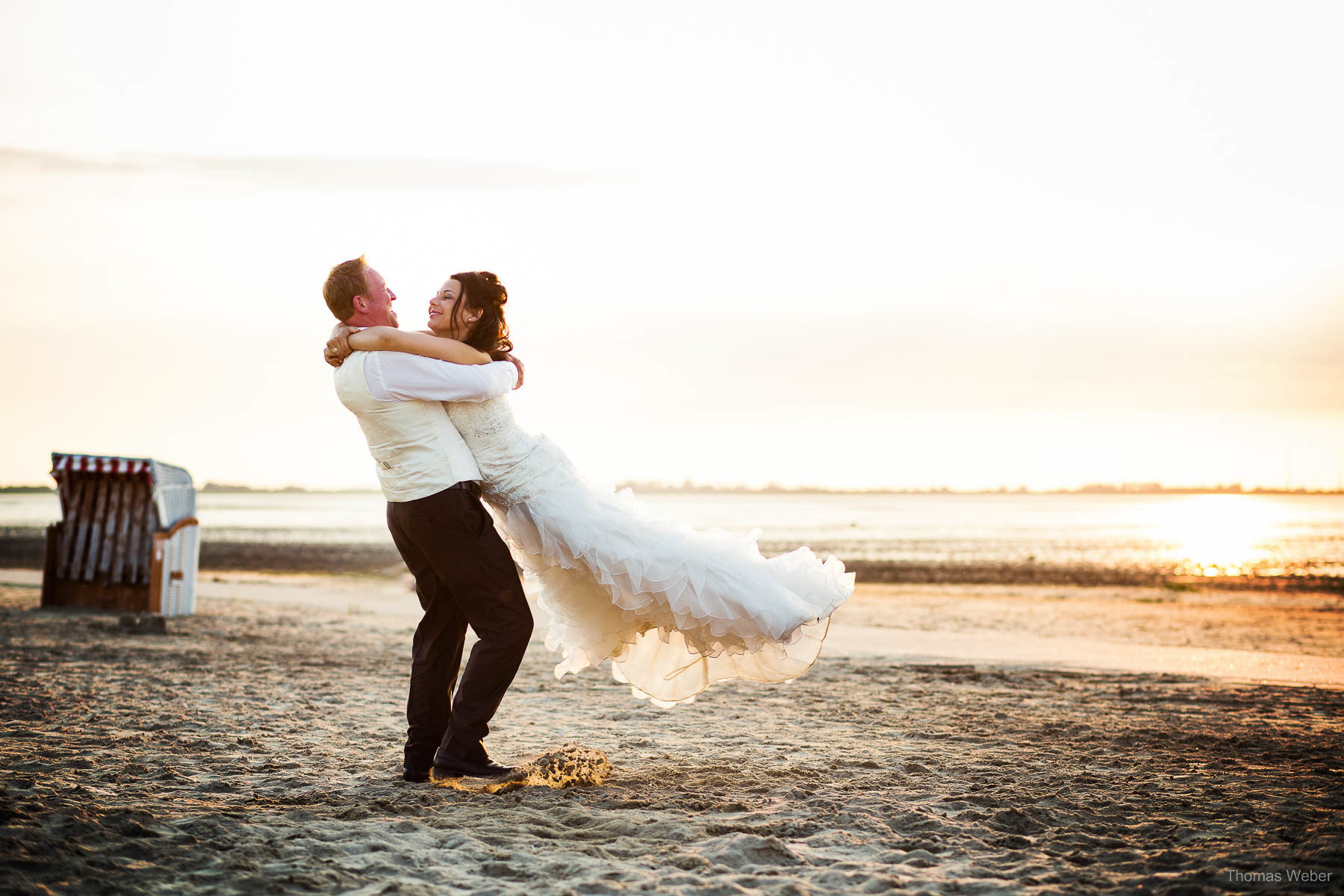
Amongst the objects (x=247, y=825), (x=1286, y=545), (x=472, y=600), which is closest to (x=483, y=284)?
(x=472, y=600)

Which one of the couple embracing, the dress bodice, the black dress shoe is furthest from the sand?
the dress bodice

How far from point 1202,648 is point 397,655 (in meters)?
8.82

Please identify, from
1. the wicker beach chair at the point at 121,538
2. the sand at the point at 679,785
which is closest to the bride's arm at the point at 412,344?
the sand at the point at 679,785

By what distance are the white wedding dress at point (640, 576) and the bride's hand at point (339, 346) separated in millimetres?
480

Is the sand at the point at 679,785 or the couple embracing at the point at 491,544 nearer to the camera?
the sand at the point at 679,785

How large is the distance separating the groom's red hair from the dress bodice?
592 millimetres

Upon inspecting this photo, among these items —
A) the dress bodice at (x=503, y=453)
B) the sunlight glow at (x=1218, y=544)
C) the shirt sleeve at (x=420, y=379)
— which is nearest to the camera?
the shirt sleeve at (x=420, y=379)

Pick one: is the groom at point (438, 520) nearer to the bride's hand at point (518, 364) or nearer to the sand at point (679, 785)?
the bride's hand at point (518, 364)

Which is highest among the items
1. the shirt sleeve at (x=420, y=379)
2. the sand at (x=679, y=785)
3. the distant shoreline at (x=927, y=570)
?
the shirt sleeve at (x=420, y=379)

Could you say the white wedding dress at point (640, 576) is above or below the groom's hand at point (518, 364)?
below

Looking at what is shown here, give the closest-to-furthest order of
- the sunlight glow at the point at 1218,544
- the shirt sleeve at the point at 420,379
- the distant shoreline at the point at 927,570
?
the shirt sleeve at the point at 420,379 → the distant shoreline at the point at 927,570 → the sunlight glow at the point at 1218,544

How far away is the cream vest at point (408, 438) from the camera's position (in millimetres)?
4055

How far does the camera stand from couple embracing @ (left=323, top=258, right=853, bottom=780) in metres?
4.09

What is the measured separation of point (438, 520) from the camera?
13.4 ft
